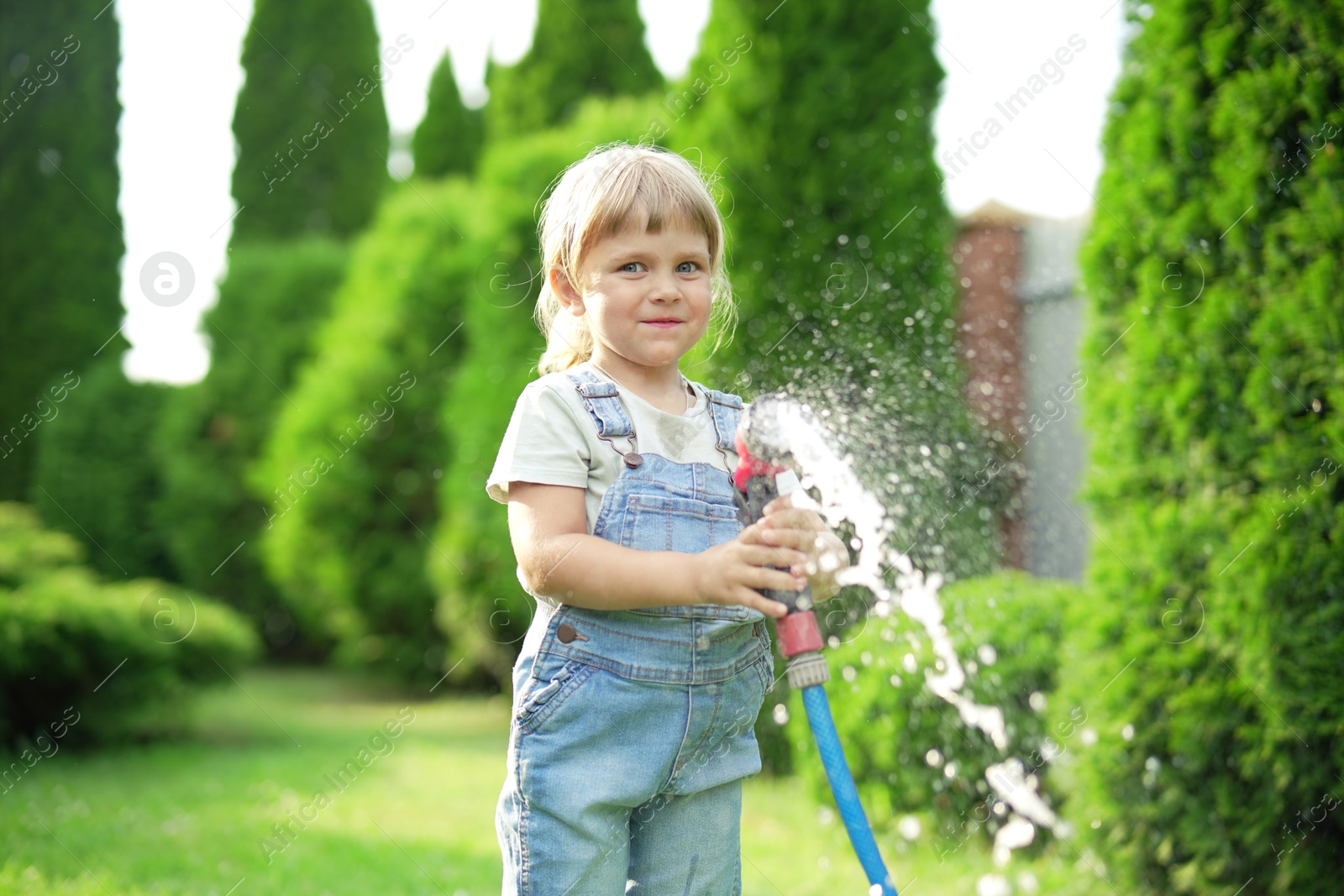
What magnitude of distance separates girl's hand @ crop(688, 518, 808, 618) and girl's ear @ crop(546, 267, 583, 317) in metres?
0.55

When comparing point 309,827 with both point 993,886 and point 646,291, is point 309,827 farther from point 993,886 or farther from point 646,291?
point 646,291

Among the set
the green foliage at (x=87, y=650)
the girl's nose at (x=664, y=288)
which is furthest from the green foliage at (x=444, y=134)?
the girl's nose at (x=664, y=288)

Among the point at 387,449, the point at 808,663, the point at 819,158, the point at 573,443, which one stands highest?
the point at 387,449

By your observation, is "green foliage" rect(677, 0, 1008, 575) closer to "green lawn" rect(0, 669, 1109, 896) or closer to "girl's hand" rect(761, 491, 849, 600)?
"green lawn" rect(0, 669, 1109, 896)

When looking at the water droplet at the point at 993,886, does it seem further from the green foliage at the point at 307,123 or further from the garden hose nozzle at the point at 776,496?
the green foliage at the point at 307,123

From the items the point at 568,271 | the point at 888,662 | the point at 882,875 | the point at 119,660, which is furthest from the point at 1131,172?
the point at 119,660

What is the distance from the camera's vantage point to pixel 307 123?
14.2 m

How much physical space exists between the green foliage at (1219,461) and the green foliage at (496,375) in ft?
12.0

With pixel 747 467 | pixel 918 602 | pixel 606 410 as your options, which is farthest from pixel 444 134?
pixel 747 467

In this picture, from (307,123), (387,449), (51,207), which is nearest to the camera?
(387,449)

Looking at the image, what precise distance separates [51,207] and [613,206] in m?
12.4

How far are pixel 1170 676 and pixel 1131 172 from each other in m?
1.54

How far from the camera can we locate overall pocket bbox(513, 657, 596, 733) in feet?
5.15

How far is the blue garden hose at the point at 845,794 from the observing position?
4.74ft
